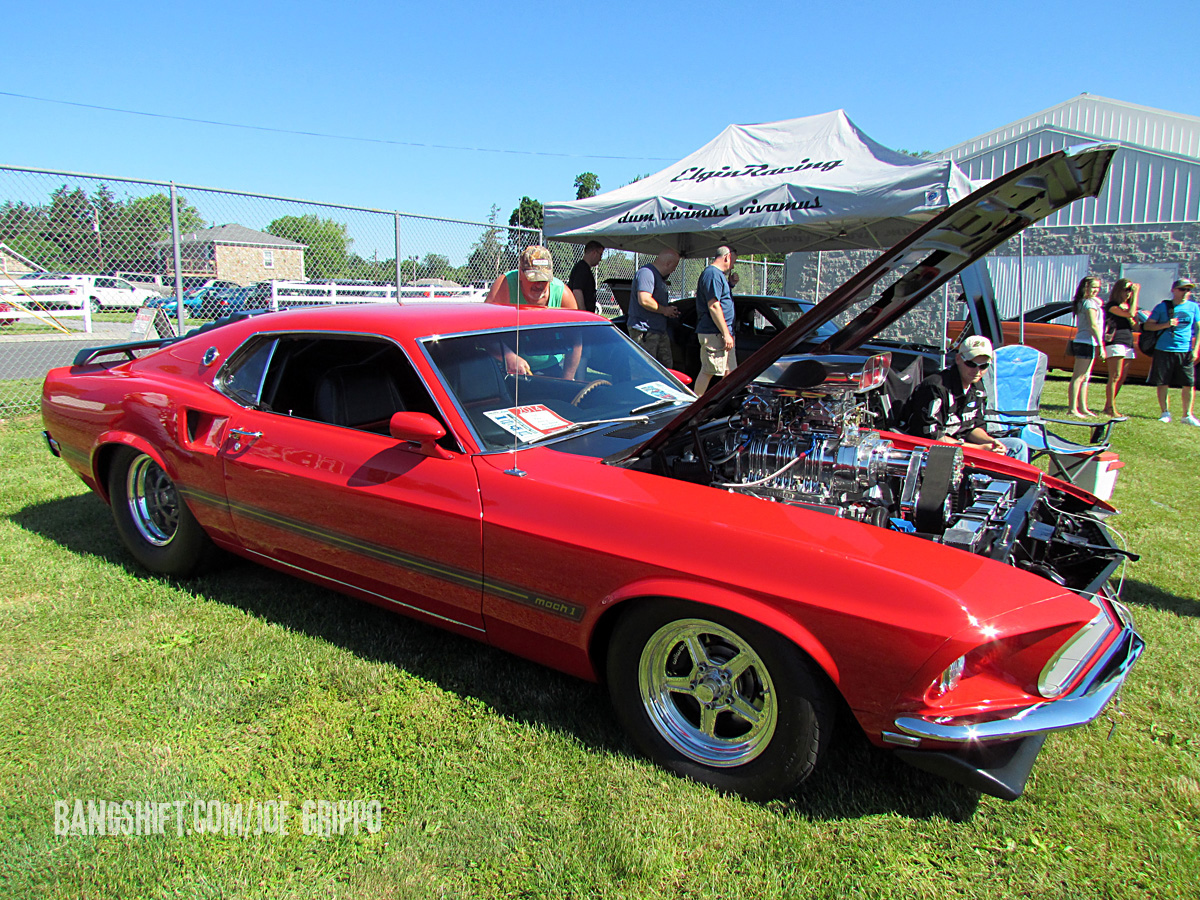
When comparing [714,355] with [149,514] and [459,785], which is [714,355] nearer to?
[149,514]

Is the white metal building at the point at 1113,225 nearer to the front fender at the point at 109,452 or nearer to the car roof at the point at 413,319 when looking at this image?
the car roof at the point at 413,319

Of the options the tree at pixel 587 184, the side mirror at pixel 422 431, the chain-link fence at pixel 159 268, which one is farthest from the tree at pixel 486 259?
the tree at pixel 587 184

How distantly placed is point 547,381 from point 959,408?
9.41 feet

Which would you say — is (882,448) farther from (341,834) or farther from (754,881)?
(341,834)

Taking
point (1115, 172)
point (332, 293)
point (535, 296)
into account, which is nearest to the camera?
point (535, 296)

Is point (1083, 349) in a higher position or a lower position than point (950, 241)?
lower

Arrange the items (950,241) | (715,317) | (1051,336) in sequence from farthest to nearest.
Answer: (1051,336), (715,317), (950,241)

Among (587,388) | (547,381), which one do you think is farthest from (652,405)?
(547,381)

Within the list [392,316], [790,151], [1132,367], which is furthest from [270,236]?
[1132,367]

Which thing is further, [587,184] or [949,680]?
[587,184]

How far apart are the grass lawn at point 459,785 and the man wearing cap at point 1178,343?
6.27 meters

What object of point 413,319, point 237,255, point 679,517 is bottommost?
point 679,517

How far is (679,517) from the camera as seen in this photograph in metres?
2.18

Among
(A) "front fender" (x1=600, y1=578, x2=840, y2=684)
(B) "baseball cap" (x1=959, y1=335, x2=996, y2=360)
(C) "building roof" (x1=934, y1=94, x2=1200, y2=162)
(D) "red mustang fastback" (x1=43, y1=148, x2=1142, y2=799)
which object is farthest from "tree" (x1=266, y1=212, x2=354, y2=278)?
(C) "building roof" (x1=934, y1=94, x2=1200, y2=162)
